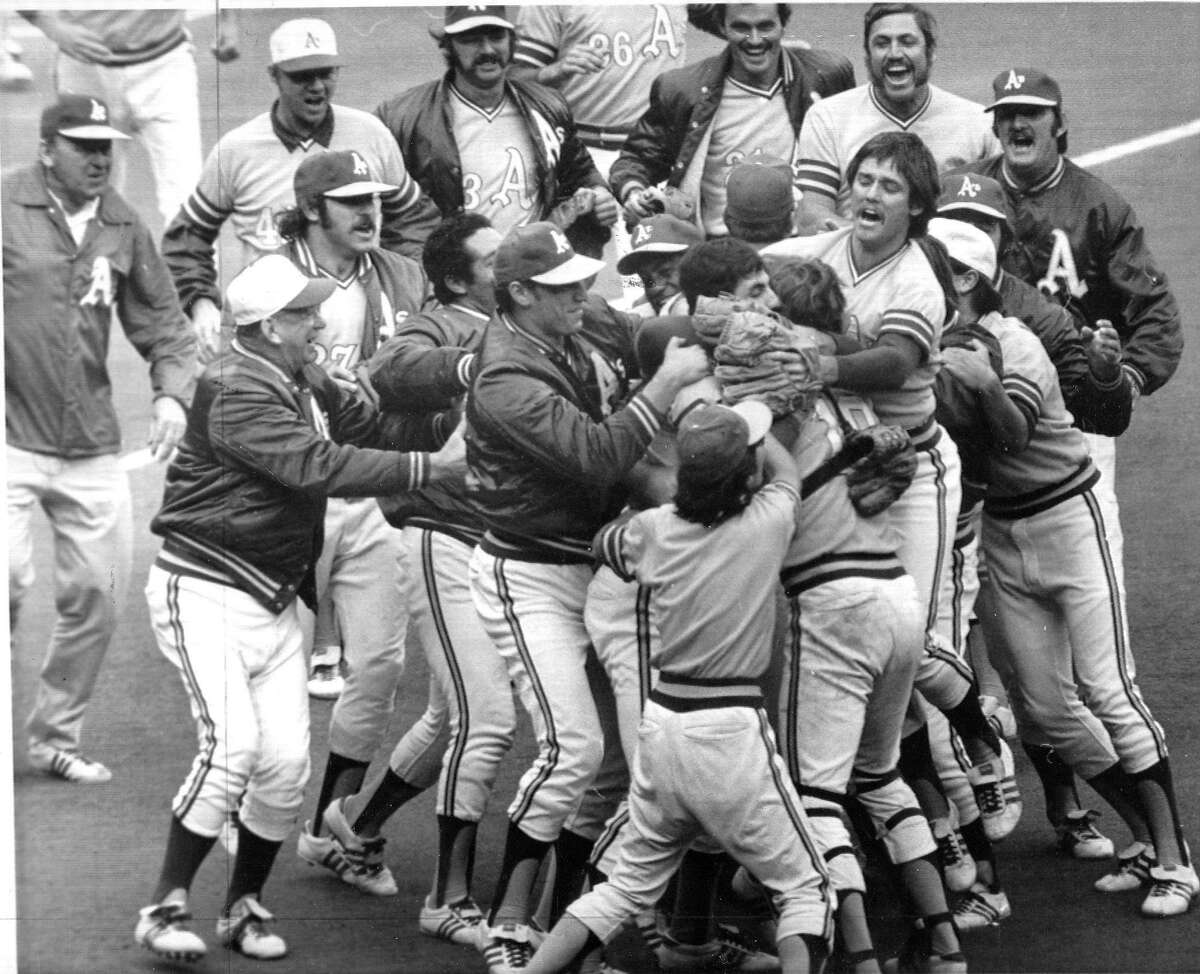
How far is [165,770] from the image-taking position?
16.8ft

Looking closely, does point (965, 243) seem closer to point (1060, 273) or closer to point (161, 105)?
point (1060, 273)

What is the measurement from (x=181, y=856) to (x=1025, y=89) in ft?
9.35

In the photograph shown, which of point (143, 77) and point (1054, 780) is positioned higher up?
point (143, 77)

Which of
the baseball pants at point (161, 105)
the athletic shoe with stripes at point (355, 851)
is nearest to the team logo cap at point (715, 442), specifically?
the athletic shoe with stripes at point (355, 851)

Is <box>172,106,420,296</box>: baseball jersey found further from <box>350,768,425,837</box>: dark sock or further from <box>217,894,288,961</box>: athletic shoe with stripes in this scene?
<box>217,894,288,961</box>: athletic shoe with stripes

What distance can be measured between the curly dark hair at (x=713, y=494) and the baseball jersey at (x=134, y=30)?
178cm

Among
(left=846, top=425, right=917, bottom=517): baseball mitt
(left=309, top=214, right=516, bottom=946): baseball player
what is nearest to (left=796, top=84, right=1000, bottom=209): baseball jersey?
(left=846, top=425, right=917, bottom=517): baseball mitt

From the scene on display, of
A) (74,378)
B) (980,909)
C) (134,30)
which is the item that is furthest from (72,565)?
(980,909)

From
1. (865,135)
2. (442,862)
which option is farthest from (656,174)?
(442,862)

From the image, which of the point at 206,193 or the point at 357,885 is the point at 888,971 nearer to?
the point at 357,885

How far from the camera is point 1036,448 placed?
530 cm

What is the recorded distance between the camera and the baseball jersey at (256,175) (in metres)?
5.17

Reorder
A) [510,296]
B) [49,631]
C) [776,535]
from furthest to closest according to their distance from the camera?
[49,631]
[510,296]
[776,535]

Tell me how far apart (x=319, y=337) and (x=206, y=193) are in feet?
1.50
